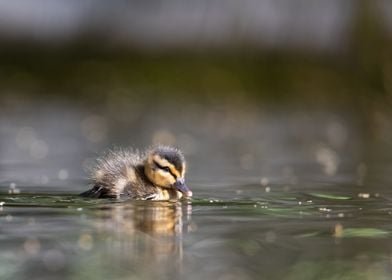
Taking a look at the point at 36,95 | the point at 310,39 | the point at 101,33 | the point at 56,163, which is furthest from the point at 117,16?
the point at 56,163

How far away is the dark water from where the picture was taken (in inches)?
239

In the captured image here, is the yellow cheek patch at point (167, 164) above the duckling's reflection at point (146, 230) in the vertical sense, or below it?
above

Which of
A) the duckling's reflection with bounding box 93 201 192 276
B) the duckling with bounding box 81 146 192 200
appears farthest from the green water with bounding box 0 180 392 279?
the duckling with bounding box 81 146 192 200

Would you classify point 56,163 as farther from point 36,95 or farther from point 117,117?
point 36,95

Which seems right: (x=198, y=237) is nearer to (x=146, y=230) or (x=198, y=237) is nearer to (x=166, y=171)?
(x=146, y=230)

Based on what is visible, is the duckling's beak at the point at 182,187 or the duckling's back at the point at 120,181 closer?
the duckling's beak at the point at 182,187

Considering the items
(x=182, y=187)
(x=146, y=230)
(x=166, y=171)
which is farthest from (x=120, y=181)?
(x=146, y=230)

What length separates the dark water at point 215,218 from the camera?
6070mm

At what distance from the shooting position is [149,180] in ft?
29.1

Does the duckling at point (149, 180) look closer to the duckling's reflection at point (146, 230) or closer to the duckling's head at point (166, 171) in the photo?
the duckling's head at point (166, 171)

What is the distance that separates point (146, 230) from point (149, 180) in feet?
5.83

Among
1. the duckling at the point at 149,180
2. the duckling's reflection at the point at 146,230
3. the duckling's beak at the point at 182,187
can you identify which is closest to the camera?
the duckling's reflection at the point at 146,230

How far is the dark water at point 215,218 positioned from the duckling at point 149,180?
0.20 metres

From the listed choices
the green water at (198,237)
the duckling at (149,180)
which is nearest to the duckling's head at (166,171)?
Answer: the duckling at (149,180)
